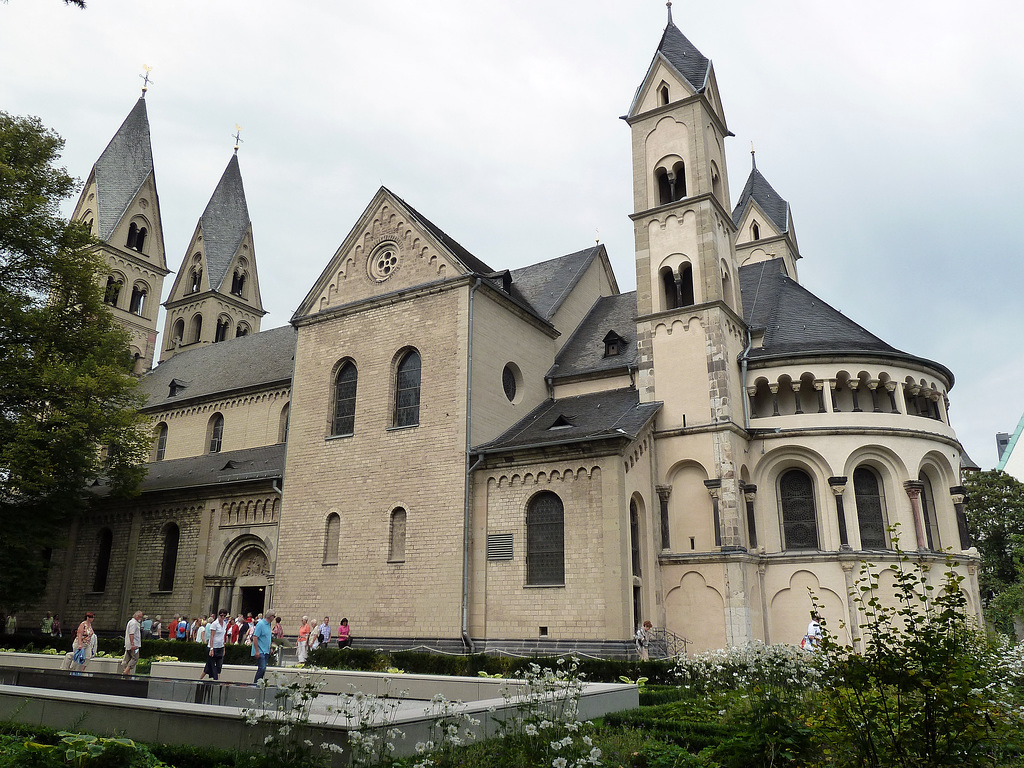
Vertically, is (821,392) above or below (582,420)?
above

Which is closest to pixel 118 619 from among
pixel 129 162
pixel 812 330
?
pixel 812 330

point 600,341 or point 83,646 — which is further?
point 600,341

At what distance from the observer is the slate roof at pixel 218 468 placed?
29.1 meters

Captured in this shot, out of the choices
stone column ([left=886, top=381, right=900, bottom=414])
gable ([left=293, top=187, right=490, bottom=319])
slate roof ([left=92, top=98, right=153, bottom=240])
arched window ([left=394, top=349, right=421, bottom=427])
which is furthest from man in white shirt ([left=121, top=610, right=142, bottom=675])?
slate roof ([left=92, top=98, right=153, bottom=240])

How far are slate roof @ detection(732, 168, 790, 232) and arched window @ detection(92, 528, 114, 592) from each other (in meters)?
32.0

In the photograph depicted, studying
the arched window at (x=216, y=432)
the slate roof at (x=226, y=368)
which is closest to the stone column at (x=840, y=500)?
the slate roof at (x=226, y=368)

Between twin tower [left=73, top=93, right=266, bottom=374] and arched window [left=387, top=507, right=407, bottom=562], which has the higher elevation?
twin tower [left=73, top=93, right=266, bottom=374]

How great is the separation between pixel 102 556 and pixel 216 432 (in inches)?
283

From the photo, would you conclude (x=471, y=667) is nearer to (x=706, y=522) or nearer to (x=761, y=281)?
(x=706, y=522)

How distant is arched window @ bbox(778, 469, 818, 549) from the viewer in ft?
74.8

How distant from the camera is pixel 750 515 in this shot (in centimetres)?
2278

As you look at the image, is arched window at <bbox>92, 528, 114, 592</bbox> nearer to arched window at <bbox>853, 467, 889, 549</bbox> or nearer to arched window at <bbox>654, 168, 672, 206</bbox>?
arched window at <bbox>654, 168, 672, 206</bbox>

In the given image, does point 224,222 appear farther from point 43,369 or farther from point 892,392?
point 892,392

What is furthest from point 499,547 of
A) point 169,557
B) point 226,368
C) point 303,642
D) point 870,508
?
point 226,368
